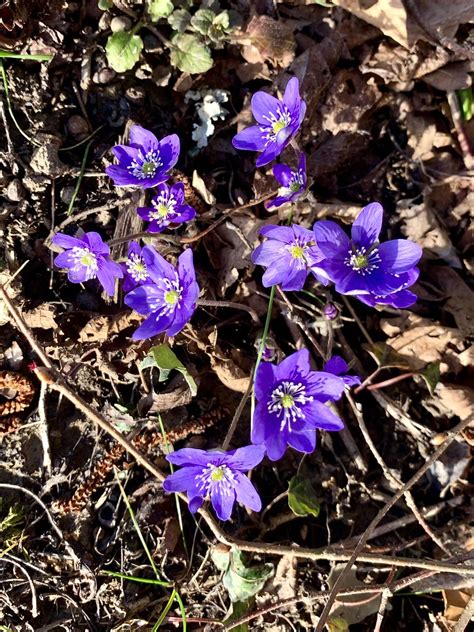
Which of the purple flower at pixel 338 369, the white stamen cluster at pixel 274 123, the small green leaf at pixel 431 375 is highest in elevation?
the white stamen cluster at pixel 274 123

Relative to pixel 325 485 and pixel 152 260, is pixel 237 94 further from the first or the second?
pixel 325 485

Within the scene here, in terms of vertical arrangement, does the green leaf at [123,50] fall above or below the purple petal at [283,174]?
above

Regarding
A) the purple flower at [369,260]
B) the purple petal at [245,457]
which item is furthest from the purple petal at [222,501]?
the purple flower at [369,260]

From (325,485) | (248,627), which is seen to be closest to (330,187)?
A: (325,485)

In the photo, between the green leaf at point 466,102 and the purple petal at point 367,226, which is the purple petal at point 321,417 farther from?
the green leaf at point 466,102

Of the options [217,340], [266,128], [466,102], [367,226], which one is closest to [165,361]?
[217,340]

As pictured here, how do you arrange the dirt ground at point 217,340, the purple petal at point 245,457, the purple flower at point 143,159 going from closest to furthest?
1. the purple petal at point 245,457
2. the purple flower at point 143,159
3. the dirt ground at point 217,340

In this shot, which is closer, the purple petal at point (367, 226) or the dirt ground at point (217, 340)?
the purple petal at point (367, 226)

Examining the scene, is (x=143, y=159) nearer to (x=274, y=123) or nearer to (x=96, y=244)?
(x=96, y=244)
